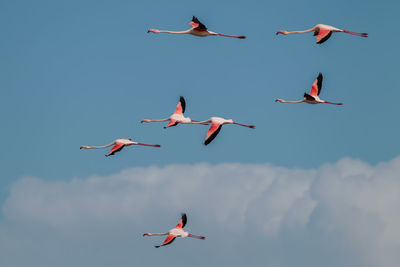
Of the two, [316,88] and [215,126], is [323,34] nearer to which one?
[316,88]

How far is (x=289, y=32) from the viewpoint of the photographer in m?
50.3

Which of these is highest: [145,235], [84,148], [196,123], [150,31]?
[150,31]

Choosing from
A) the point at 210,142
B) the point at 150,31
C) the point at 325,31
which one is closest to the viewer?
the point at 210,142

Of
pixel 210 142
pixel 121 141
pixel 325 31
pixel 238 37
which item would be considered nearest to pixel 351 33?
pixel 325 31

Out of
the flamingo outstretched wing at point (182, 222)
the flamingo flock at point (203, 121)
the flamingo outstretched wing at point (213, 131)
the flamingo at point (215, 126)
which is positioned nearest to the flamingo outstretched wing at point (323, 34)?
the flamingo flock at point (203, 121)

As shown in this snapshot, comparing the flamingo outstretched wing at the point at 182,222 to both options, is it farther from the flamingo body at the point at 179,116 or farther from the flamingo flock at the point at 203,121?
the flamingo body at the point at 179,116

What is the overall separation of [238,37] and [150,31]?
19.1 ft

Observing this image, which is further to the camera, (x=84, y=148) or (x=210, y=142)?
(x=84, y=148)

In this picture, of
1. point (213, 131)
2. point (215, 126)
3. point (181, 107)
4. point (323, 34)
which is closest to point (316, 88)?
point (323, 34)

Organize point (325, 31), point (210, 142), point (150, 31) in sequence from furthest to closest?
point (150, 31), point (325, 31), point (210, 142)

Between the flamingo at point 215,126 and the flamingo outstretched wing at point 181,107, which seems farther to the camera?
the flamingo outstretched wing at point 181,107

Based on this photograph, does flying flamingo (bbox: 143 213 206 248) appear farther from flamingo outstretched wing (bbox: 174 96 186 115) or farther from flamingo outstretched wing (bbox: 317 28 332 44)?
flamingo outstretched wing (bbox: 317 28 332 44)

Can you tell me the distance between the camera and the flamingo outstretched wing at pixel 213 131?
42.0 meters

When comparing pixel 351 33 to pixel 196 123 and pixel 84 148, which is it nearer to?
pixel 196 123
